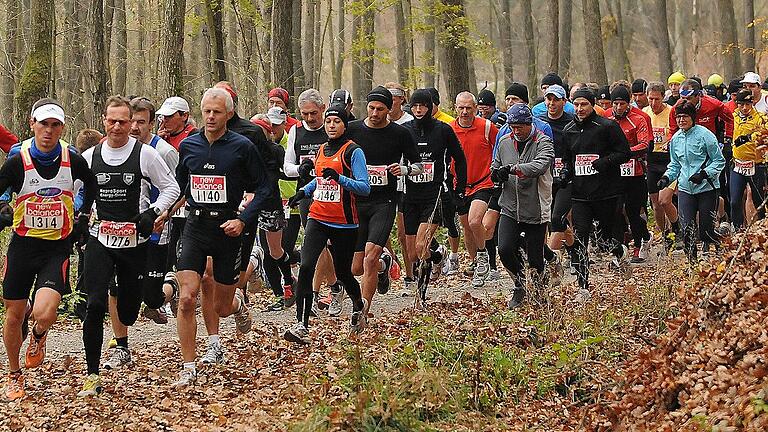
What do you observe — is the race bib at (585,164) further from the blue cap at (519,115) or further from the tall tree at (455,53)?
the tall tree at (455,53)

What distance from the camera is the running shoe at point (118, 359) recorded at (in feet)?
30.6

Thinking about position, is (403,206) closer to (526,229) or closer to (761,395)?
(526,229)

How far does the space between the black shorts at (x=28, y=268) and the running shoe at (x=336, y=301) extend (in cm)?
387

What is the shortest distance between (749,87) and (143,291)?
943 cm

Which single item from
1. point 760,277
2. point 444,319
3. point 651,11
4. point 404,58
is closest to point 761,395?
point 760,277

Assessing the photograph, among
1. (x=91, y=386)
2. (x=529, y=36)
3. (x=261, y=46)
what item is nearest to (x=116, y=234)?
(x=91, y=386)

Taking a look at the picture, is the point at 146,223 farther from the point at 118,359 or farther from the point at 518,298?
the point at 518,298

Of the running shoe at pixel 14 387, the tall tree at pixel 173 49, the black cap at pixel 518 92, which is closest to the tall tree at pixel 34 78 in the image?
the tall tree at pixel 173 49

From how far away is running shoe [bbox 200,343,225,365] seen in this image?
914cm

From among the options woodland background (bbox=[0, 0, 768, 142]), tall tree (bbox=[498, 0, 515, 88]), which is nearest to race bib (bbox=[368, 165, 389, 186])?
woodland background (bbox=[0, 0, 768, 142])

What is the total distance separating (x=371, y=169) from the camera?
10453mm

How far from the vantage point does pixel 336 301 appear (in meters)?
11.8

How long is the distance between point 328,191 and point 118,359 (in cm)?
232

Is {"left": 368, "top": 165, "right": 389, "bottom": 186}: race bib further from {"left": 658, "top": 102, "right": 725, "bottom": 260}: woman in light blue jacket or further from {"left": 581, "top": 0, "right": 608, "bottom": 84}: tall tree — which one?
{"left": 581, "top": 0, "right": 608, "bottom": 84}: tall tree
